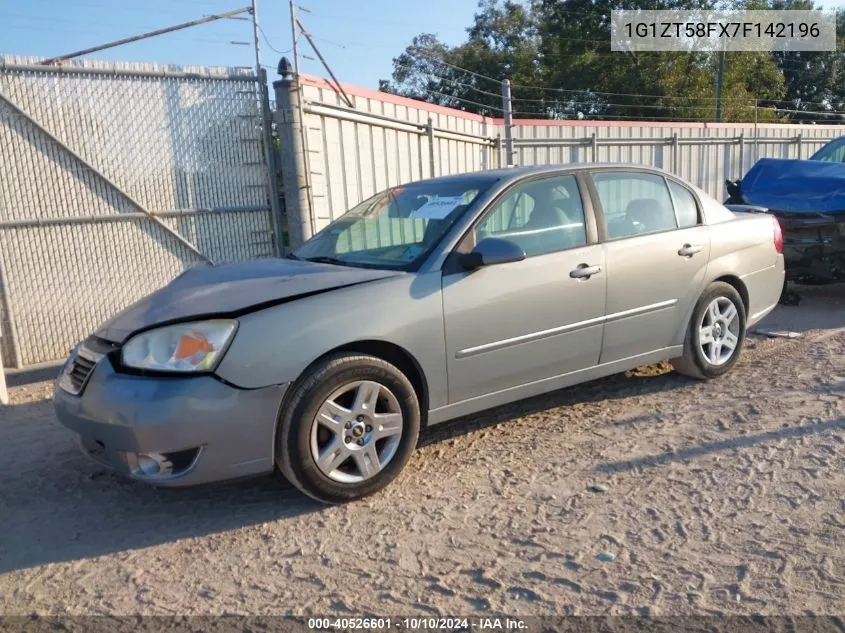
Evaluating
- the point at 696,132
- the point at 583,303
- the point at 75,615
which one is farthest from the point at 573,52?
the point at 75,615

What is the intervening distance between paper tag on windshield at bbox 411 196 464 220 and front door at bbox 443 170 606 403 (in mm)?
226

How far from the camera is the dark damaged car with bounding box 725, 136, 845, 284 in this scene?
7262mm

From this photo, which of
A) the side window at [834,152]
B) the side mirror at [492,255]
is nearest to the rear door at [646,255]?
the side mirror at [492,255]

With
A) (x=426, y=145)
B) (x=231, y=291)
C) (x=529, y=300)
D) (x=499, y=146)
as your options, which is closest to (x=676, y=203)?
(x=529, y=300)

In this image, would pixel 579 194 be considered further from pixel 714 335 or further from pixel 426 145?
pixel 426 145

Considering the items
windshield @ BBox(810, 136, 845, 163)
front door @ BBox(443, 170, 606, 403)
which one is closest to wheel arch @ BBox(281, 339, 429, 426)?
front door @ BBox(443, 170, 606, 403)

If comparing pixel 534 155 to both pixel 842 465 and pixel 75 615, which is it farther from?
pixel 75 615

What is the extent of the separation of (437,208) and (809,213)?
5046 millimetres

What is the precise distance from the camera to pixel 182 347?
3209 millimetres

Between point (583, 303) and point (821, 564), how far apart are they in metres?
1.91

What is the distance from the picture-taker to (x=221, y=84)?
6867 mm

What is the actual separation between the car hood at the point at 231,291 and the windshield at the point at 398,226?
224 mm

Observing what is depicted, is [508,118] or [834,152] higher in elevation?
[508,118]

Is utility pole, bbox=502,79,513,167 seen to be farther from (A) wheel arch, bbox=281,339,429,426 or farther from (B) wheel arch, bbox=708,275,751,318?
(A) wheel arch, bbox=281,339,429,426
